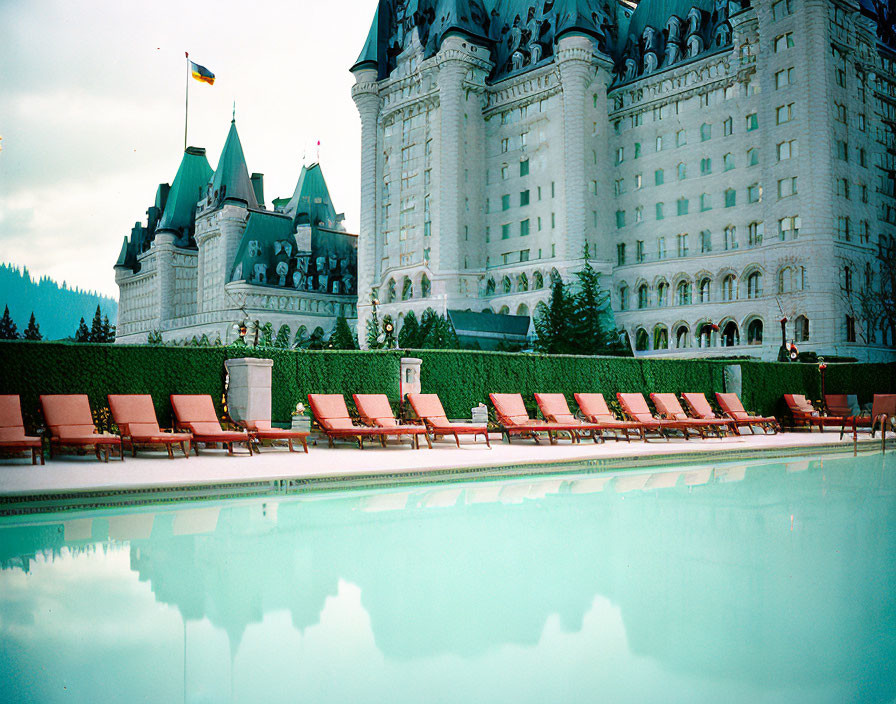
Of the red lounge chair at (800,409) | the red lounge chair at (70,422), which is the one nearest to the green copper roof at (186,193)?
the red lounge chair at (800,409)

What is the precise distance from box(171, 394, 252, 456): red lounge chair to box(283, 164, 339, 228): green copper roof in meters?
74.3

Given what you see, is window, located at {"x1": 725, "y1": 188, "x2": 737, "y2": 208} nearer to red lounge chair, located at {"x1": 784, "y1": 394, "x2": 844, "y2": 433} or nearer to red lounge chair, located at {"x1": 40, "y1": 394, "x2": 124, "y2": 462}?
red lounge chair, located at {"x1": 784, "y1": 394, "x2": 844, "y2": 433}

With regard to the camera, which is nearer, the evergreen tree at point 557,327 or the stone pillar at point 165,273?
the evergreen tree at point 557,327

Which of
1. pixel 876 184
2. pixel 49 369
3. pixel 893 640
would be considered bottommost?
pixel 893 640

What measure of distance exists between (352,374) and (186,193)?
278 feet

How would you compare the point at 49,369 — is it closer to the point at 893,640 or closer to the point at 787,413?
the point at 893,640

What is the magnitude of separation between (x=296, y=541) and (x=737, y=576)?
3.38 metres

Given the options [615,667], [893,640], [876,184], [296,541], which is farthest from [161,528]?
[876,184]

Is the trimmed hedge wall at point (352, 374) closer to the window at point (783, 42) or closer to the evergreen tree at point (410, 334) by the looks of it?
the evergreen tree at point (410, 334)

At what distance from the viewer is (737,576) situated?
5.05m

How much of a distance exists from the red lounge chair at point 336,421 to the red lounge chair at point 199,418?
1477mm

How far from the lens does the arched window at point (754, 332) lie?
163 feet

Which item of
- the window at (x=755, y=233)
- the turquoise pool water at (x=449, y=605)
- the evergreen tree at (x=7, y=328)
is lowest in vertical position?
the turquoise pool water at (x=449, y=605)

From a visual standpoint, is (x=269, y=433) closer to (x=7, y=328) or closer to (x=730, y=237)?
(x=730, y=237)
